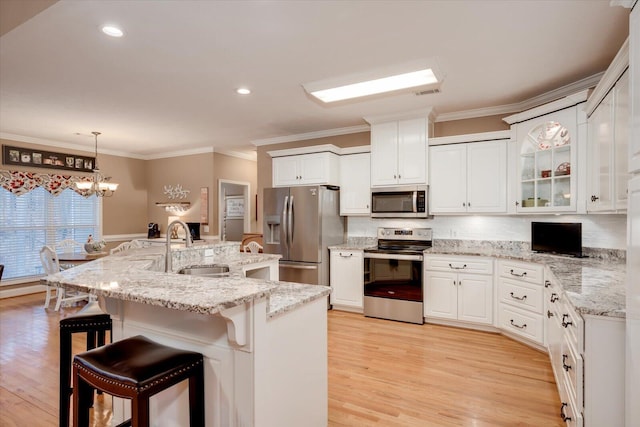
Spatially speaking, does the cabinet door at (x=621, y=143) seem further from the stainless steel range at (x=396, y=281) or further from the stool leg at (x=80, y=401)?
the stool leg at (x=80, y=401)

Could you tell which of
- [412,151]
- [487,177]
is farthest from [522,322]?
[412,151]

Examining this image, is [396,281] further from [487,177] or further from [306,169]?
[306,169]

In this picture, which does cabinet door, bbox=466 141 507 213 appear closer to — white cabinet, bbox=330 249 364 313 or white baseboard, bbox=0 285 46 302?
white cabinet, bbox=330 249 364 313

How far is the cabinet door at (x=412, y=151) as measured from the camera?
4.23 metres

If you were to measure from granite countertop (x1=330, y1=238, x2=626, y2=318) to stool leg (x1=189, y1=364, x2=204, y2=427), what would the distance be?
1.75 metres

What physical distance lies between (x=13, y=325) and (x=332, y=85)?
4646 mm

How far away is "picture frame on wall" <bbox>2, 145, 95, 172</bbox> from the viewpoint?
534 centimetres

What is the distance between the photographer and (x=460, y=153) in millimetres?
4090

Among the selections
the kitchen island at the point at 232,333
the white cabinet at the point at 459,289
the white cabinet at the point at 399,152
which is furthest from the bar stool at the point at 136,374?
the white cabinet at the point at 399,152

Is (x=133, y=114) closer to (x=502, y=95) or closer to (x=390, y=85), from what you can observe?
(x=390, y=85)

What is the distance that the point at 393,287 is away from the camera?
421 cm

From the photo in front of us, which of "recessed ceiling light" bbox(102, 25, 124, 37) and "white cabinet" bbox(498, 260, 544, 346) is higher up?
"recessed ceiling light" bbox(102, 25, 124, 37)

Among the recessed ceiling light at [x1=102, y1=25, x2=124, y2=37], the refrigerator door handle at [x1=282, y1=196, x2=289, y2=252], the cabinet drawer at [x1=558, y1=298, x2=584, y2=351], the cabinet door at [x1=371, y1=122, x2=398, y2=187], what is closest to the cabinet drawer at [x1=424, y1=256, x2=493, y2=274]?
the cabinet door at [x1=371, y1=122, x2=398, y2=187]

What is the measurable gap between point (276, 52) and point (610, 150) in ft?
Result: 8.34
